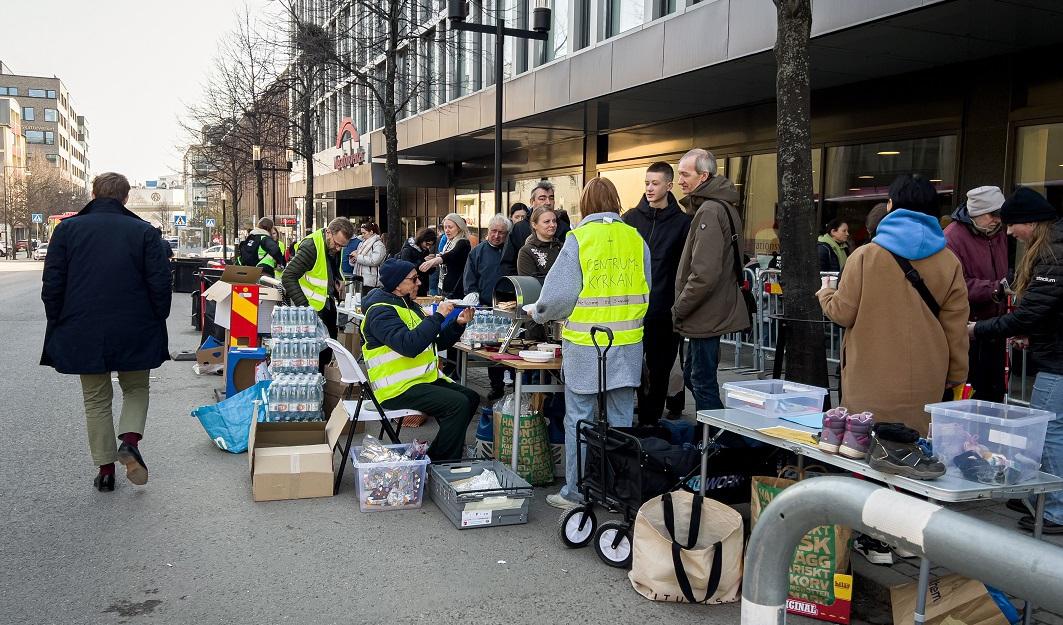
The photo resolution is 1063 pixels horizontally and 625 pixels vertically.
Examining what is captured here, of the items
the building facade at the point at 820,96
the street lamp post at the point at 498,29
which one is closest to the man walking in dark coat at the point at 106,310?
the street lamp post at the point at 498,29

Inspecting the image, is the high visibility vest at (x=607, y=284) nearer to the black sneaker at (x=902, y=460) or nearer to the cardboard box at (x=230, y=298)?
the black sneaker at (x=902, y=460)

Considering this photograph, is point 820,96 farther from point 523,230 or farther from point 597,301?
point 597,301

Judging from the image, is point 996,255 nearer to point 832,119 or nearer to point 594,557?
point 594,557

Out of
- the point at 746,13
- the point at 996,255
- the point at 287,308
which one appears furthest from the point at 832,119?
the point at 287,308

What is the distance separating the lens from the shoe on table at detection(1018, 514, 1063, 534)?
15.0 ft

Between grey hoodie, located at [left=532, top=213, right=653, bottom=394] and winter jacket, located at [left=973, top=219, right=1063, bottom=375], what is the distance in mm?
2167

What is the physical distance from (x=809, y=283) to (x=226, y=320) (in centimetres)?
591

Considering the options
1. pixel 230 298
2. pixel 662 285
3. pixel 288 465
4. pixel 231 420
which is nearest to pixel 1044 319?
pixel 662 285

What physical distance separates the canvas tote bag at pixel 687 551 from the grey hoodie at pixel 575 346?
3.21ft

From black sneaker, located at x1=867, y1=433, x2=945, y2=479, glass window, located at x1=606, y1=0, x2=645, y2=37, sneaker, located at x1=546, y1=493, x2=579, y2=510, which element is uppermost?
glass window, located at x1=606, y1=0, x2=645, y2=37

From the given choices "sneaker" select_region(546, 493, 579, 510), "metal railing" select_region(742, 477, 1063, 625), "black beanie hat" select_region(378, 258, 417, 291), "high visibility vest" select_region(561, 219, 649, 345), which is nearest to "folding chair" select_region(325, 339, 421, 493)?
"black beanie hat" select_region(378, 258, 417, 291)

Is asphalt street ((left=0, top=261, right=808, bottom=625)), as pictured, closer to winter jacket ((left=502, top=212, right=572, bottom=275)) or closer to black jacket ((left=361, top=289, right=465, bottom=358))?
black jacket ((left=361, top=289, right=465, bottom=358))

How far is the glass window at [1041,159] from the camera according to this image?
369 inches

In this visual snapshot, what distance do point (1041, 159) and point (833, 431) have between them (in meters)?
7.98
